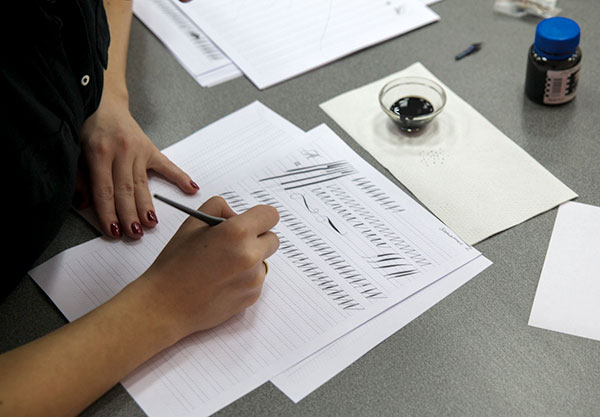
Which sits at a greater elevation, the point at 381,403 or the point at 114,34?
the point at 114,34

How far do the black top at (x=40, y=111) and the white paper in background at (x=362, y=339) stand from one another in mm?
342

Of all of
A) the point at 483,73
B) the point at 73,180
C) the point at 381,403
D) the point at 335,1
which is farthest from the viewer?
the point at 335,1

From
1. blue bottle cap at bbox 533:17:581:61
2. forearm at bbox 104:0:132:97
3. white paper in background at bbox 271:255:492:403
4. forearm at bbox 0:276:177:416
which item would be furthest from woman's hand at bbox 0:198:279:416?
blue bottle cap at bbox 533:17:581:61

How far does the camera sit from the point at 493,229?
0.86m

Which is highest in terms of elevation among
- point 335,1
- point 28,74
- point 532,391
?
point 28,74

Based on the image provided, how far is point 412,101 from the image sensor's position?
102 cm

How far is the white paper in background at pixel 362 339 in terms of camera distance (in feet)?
2.38

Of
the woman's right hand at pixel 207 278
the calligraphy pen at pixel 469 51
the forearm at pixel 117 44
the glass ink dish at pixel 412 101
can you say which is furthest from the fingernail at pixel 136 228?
the calligraphy pen at pixel 469 51

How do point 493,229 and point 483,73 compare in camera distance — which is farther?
point 483,73

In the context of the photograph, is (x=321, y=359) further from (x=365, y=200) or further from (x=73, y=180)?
(x=73, y=180)

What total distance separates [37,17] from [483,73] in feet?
2.22

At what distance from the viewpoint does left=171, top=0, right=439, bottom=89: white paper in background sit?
1.13m

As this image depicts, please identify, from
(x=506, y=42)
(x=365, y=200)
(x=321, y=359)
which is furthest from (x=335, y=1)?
(x=321, y=359)

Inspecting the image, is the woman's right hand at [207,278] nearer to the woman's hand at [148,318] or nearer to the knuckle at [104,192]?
the woman's hand at [148,318]
